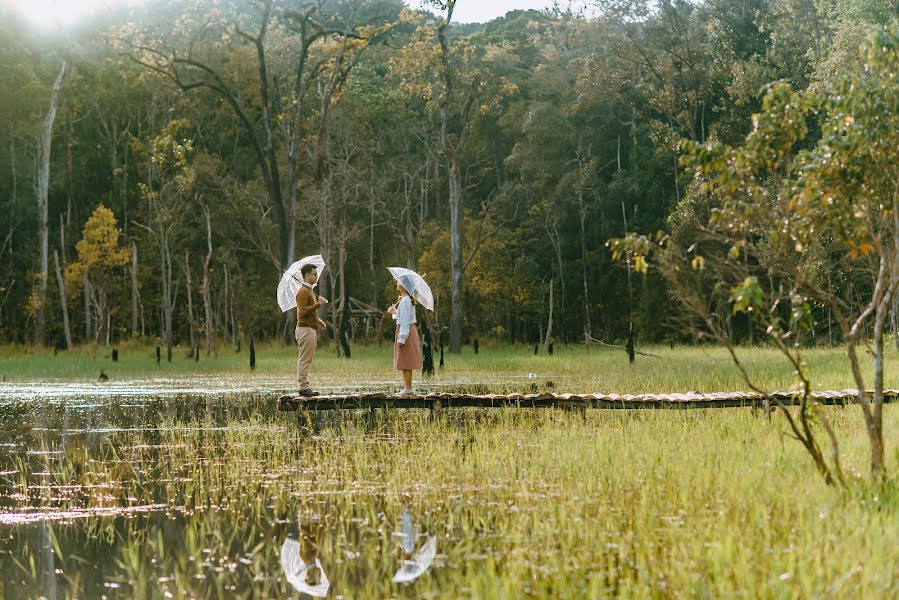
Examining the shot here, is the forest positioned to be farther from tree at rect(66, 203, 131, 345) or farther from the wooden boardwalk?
the wooden boardwalk

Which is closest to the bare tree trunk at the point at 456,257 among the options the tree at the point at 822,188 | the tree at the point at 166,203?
the tree at the point at 166,203

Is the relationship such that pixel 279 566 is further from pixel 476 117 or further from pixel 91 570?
pixel 476 117

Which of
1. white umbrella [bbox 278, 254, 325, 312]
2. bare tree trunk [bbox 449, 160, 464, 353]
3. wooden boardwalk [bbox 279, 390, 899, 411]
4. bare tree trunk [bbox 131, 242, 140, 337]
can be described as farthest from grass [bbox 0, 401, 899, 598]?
bare tree trunk [bbox 131, 242, 140, 337]

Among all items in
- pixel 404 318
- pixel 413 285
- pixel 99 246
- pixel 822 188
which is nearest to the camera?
pixel 822 188

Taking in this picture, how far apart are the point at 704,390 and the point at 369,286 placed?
43410 mm

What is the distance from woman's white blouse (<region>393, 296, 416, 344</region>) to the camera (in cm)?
1838

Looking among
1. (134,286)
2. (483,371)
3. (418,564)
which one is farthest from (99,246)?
(418,564)

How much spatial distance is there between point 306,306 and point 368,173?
41.6 m

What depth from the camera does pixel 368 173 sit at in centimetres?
5884

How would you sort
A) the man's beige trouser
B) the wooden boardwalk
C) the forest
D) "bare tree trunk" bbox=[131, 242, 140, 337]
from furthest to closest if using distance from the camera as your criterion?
"bare tree trunk" bbox=[131, 242, 140, 337] < the forest < the man's beige trouser < the wooden boardwalk

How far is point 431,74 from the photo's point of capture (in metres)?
51.2

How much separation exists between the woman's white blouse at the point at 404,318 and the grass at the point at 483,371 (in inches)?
151

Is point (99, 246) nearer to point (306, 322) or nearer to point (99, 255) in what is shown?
point (99, 255)

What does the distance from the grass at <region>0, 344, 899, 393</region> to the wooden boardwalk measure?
354 centimetres
